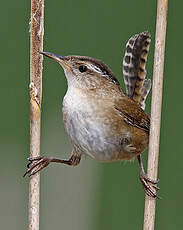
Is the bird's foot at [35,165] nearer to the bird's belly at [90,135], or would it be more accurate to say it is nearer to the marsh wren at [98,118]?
the marsh wren at [98,118]

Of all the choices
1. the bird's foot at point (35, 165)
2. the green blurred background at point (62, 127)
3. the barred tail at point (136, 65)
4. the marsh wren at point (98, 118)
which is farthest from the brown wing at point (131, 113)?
the green blurred background at point (62, 127)

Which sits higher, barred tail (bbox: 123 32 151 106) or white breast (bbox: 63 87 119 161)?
barred tail (bbox: 123 32 151 106)

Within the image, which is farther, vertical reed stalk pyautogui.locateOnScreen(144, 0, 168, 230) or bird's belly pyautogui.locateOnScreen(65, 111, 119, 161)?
bird's belly pyautogui.locateOnScreen(65, 111, 119, 161)

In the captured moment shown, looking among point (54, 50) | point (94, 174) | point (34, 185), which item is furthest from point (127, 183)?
point (34, 185)

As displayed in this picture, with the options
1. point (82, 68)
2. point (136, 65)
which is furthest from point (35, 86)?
point (136, 65)

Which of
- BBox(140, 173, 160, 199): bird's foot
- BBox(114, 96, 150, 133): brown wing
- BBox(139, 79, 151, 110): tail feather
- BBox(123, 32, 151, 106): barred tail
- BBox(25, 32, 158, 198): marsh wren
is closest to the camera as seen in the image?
BBox(140, 173, 160, 199): bird's foot

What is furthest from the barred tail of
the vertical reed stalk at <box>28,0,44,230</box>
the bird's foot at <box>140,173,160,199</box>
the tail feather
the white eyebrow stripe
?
the vertical reed stalk at <box>28,0,44,230</box>

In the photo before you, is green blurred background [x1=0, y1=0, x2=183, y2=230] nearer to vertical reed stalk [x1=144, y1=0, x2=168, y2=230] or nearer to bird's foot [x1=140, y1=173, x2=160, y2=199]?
bird's foot [x1=140, y1=173, x2=160, y2=199]

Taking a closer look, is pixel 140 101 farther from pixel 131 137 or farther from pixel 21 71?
pixel 21 71
